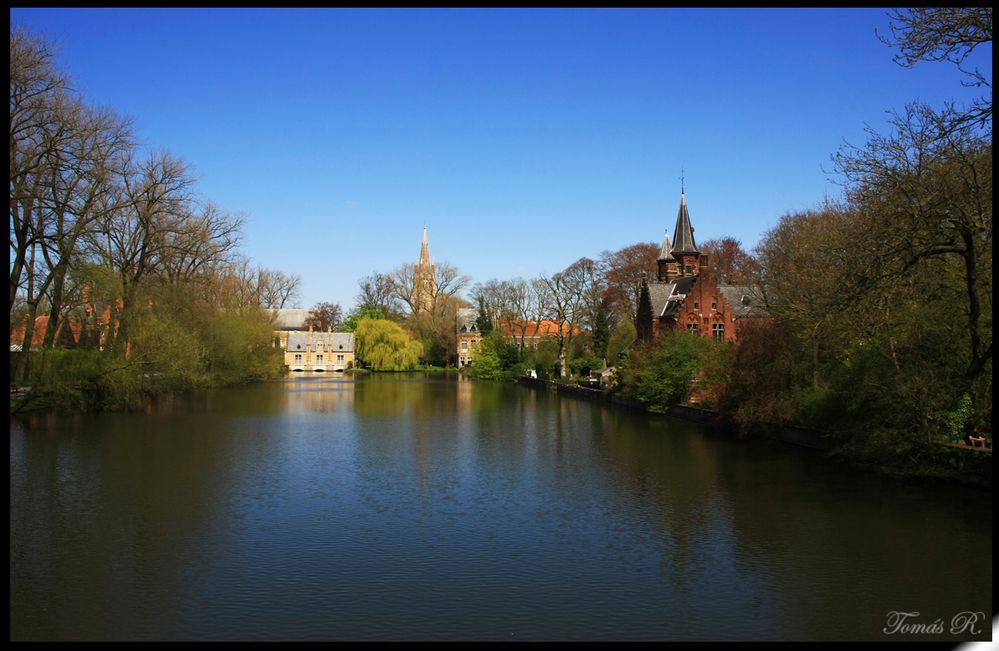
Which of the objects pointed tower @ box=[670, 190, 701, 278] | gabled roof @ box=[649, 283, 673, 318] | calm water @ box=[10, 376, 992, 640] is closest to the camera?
calm water @ box=[10, 376, 992, 640]

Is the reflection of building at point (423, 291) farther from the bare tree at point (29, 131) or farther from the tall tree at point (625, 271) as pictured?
the bare tree at point (29, 131)

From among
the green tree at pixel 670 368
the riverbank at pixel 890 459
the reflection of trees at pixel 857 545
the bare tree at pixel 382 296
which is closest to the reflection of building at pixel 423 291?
the bare tree at pixel 382 296

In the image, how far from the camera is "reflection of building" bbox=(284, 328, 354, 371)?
259 feet

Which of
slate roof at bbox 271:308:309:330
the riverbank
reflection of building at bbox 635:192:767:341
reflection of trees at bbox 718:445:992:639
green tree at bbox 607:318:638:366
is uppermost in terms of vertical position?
slate roof at bbox 271:308:309:330

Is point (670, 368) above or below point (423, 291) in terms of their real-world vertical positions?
below

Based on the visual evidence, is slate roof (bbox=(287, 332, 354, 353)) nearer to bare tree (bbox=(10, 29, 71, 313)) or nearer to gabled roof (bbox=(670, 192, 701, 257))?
gabled roof (bbox=(670, 192, 701, 257))

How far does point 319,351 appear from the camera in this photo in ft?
263

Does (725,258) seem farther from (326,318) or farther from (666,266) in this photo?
(326,318)

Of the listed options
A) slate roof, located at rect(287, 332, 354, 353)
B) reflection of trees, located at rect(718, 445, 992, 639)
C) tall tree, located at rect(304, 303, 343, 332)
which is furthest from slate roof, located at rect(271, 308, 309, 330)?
reflection of trees, located at rect(718, 445, 992, 639)

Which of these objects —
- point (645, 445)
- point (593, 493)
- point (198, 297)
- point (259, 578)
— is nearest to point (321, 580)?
point (259, 578)

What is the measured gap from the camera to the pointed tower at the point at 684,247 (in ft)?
150

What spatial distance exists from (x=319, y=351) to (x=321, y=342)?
0.93m

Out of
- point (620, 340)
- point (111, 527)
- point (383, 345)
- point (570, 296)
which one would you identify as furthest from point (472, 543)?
point (383, 345)

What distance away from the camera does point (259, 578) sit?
9.55 meters
